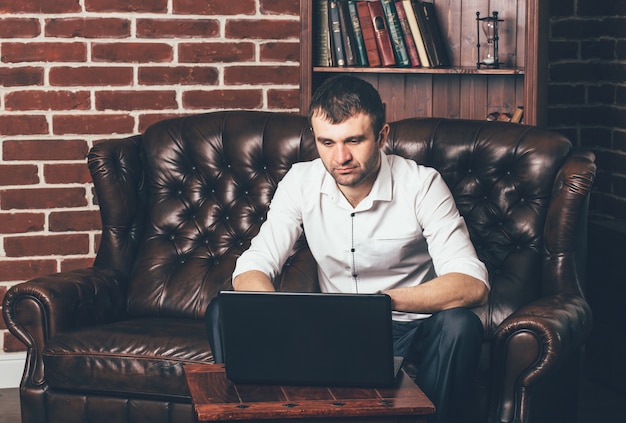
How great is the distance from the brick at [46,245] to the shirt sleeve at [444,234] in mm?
1552

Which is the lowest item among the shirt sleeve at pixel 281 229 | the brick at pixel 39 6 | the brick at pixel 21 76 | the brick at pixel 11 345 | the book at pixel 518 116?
the brick at pixel 11 345

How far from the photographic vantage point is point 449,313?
2.25m

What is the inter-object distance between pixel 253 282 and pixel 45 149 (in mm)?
1434

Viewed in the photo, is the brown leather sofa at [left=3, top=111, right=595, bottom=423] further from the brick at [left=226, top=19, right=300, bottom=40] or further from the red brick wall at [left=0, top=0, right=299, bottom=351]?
the brick at [left=226, top=19, right=300, bottom=40]

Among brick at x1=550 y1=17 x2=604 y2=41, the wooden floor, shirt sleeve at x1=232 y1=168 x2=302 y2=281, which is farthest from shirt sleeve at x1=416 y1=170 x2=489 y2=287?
brick at x1=550 y1=17 x2=604 y2=41

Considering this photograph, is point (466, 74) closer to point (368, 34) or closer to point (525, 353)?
point (368, 34)

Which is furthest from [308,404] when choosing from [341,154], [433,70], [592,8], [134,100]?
[592,8]

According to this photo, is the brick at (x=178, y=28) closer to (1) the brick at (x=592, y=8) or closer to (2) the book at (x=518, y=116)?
(2) the book at (x=518, y=116)

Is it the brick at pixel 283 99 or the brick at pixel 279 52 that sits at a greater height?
the brick at pixel 279 52

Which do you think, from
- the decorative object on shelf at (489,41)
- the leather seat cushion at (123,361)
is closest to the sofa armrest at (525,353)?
the leather seat cushion at (123,361)

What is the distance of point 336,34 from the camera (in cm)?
336

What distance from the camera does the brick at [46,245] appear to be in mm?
3525

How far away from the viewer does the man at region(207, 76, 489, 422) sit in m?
2.28

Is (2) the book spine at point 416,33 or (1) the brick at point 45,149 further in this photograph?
(1) the brick at point 45,149
